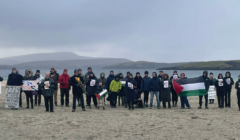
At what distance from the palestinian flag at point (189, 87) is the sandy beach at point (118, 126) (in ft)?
7.87

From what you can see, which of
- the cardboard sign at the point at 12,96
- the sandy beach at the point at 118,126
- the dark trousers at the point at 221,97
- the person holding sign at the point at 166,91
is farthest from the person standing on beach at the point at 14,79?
the dark trousers at the point at 221,97

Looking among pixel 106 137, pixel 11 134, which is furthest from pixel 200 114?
pixel 11 134

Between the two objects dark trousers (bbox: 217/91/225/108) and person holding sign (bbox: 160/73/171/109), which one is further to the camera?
dark trousers (bbox: 217/91/225/108)

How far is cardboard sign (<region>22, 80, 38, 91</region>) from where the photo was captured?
13852mm

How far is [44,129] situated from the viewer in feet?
30.1

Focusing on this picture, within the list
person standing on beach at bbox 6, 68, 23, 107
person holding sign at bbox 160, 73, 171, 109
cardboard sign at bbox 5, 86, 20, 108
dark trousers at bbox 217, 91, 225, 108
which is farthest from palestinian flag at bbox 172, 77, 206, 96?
cardboard sign at bbox 5, 86, 20, 108

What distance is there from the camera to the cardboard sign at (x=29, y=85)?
45.4ft

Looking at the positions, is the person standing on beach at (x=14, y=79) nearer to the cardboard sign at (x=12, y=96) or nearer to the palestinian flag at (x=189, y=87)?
the cardboard sign at (x=12, y=96)

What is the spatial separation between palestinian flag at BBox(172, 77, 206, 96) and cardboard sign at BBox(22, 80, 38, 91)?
23.0ft

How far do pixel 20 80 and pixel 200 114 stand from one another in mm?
8564

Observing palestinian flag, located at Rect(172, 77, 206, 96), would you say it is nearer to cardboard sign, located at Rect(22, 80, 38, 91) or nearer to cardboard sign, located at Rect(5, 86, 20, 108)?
cardboard sign, located at Rect(22, 80, 38, 91)

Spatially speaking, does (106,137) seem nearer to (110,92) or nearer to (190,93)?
(110,92)

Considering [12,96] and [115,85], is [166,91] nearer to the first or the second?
[115,85]

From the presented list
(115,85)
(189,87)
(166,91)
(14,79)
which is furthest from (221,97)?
(14,79)
